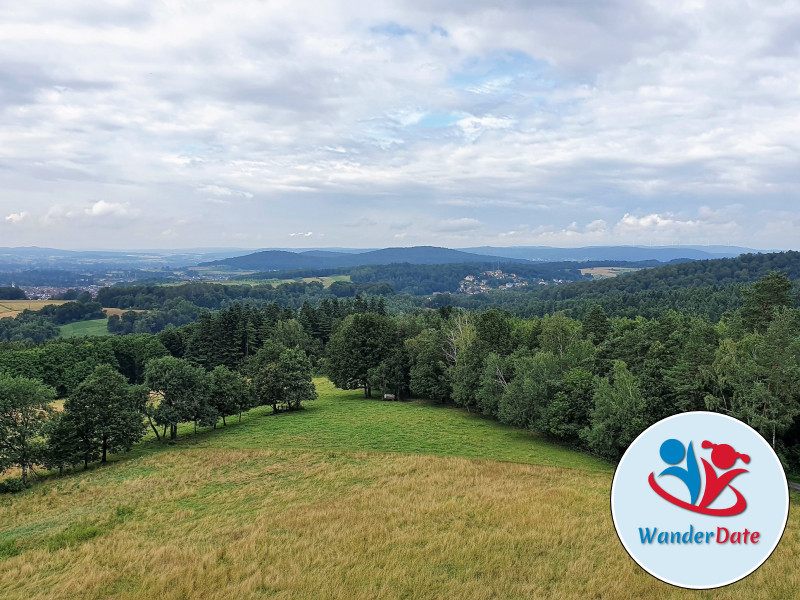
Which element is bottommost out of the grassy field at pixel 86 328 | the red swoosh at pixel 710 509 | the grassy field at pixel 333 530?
the grassy field at pixel 86 328

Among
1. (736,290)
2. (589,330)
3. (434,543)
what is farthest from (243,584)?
(736,290)

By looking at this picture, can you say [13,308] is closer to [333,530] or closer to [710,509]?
[333,530]

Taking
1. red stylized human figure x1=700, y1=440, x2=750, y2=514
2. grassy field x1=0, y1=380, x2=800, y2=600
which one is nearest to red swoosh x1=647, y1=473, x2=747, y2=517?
red stylized human figure x1=700, y1=440, x2=750, y2=514

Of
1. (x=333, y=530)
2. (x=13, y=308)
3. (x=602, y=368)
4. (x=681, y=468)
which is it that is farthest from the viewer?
(x=13, y=308)

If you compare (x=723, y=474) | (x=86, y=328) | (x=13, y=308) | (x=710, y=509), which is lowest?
(x=86, y=328)

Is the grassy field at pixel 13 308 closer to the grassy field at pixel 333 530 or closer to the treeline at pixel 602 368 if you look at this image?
the treeline at pixel 602 368

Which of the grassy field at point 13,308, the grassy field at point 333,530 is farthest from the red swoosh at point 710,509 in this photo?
the grassy field at point 13,308

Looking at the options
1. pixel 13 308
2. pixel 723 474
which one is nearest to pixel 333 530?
pixel 723 474

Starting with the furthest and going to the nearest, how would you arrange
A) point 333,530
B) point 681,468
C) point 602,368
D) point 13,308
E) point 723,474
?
point 13,308 < point 602,368 < point 333,530 < point 681,468 < point 723,474

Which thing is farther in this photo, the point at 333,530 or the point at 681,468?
the point at 333,530
